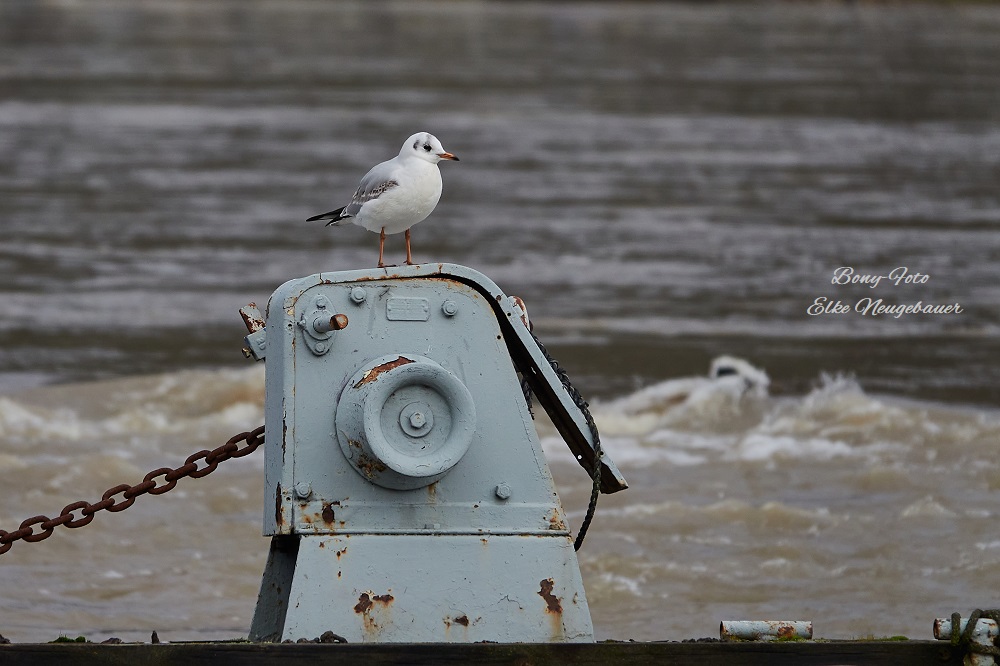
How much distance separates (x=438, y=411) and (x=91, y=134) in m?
22.9

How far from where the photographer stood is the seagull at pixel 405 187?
180 inches

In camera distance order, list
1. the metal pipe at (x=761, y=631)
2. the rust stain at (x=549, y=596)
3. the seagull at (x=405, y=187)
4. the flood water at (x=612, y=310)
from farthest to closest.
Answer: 1. the flood water at (x=612, y=310)
2. the seagull at (x=405, y=187)
3. the rust stain at (x=549, y=596)
4. the metal pipe at (x=761, y=631)

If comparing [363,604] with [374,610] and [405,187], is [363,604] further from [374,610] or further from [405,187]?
[405,187]

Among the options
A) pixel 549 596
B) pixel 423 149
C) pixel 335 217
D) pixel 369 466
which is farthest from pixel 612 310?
pixel 369 466

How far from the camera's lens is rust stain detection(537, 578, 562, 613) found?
418cm

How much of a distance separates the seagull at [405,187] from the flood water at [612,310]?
2981mm

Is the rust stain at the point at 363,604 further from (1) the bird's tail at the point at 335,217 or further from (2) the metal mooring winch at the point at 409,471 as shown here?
(1) the bird's tail at the point at 335,217

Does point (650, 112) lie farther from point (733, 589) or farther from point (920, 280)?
point (733, 589)

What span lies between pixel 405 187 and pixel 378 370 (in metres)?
0.67

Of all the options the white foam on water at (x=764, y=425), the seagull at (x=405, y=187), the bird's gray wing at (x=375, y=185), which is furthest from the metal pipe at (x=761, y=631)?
the white foam on water at (x=764, y=425)

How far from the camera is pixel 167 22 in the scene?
65938 millimetres

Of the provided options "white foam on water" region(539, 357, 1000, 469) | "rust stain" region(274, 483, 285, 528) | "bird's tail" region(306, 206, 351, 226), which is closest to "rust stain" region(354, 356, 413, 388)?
"rust stain" region(274, 483, 285, 528)

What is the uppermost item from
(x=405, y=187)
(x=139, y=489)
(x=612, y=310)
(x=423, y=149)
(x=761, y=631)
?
(x=612, y=310)

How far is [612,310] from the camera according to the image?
1405 cm
